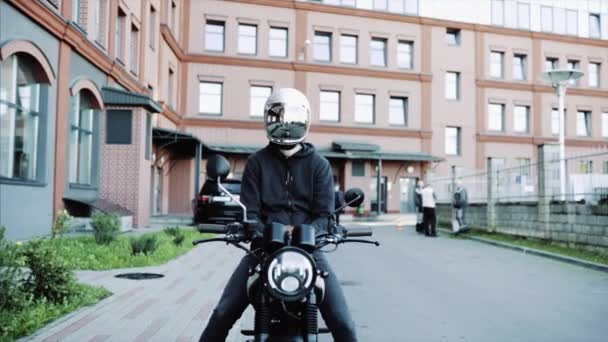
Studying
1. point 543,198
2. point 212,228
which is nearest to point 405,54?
point 543,198

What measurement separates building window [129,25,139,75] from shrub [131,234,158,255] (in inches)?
527

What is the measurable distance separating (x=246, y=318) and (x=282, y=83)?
29589 millimetres

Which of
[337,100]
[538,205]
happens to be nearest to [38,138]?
[538,205]

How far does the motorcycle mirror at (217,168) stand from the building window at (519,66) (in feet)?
137

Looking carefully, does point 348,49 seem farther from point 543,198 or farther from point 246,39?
point 543,198

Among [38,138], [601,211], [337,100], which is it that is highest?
[337,100]

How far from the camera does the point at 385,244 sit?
610 inches

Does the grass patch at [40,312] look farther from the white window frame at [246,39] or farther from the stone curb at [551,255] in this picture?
the white window frame at [246,39]

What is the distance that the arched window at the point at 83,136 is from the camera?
16.3 metres

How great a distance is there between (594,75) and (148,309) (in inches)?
1772

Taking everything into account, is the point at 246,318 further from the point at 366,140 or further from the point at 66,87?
→ the point at 366,140

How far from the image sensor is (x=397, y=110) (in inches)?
1468

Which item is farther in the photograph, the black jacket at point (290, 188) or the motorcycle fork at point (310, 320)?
the black jacket at point (290, 188)

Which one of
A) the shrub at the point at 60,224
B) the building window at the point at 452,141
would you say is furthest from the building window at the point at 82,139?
the building window at the point at 452,141
